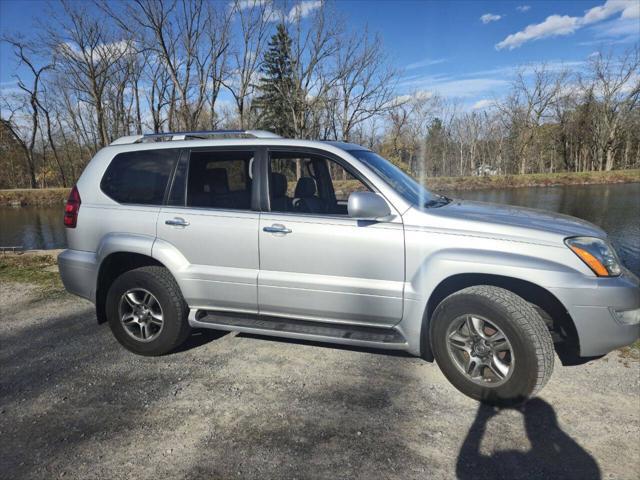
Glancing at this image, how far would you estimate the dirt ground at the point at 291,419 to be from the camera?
2.38 m

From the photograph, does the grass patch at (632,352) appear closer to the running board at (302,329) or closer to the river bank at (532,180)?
the running board at (302,329)

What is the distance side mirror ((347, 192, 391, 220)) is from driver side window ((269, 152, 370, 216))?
0.32 meters

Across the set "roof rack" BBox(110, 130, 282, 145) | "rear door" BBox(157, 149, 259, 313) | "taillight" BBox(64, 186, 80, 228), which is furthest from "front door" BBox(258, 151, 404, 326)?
"taillight" BBox(64, 186, 80, 228)

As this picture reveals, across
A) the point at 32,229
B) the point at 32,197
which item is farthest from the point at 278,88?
the point at 32,197

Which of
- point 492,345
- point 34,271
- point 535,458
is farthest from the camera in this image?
point 34,271

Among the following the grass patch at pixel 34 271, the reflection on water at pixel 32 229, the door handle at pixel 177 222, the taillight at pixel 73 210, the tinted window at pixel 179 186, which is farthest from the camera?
the reflection on water at pixel 32 229

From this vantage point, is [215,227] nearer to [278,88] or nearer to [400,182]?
[400,182]

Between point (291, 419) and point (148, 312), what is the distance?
1.75 m

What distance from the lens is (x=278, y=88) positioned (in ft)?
81.1

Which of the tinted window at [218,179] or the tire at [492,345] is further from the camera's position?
the tinted window at [218,179]

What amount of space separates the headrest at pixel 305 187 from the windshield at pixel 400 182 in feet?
1.76

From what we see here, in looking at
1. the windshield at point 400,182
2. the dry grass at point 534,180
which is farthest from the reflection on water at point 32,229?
the dry grass at point 534,180

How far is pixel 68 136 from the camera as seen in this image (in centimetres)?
4678

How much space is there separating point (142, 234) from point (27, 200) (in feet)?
106
